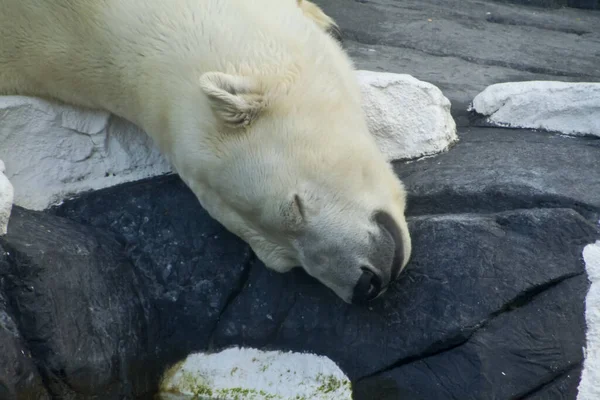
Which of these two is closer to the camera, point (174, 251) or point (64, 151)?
point (174, 251)

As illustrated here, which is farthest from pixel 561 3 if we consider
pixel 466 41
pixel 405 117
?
pixel 405 117

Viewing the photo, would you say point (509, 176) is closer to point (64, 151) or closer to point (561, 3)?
point (64, 151)

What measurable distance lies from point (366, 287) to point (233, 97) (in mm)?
708

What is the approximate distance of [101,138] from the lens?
328 centimetres

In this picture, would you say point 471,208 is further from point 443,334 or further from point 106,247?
point 106,247

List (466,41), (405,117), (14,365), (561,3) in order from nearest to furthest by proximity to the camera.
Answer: (14,365), (405,117), (466,41), (561,3)

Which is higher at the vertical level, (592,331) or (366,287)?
(366,287)

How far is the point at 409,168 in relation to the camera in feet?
Answer: 10.7

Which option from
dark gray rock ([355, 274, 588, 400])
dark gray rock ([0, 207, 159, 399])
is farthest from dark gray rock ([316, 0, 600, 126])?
dark gray rock ([0, 207, 159, 399])

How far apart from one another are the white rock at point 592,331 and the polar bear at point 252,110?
0.60 m

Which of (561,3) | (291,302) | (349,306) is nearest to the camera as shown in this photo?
(349,306)

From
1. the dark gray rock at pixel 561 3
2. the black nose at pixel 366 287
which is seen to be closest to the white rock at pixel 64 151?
the black nose at pixel 366 287

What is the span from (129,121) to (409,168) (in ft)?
3.87

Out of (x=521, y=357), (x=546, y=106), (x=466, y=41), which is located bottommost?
(x=466, y=41)
